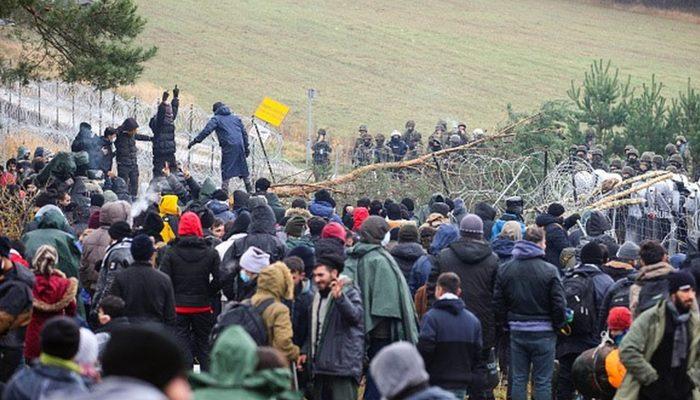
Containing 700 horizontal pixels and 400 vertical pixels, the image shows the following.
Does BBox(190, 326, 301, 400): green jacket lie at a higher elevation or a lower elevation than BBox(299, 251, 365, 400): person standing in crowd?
higher

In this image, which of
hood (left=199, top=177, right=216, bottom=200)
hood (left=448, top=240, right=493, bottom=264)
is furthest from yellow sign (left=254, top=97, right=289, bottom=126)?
hood (left=448, top=240, right=493, bottom=264)

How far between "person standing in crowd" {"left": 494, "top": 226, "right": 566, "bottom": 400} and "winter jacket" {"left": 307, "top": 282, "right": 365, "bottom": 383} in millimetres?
1556

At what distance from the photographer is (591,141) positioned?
31.4 m

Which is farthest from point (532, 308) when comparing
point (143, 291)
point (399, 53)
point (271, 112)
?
point (399, 53)

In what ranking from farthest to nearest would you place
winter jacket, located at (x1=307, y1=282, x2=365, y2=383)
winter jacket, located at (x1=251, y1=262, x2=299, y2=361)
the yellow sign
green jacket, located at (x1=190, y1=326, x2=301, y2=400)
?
the yellow sign < winter jacket, located at (x1=307, y1=282, x2=365, y2=383) < winter jacket, located at (x1=251, y1=262, x2=299, y2=361) < green jacket, located at (x1=190, y1=326, x2=301, y2=400)

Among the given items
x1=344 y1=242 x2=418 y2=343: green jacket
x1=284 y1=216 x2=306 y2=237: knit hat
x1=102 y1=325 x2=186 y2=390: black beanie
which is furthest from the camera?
x1=284 y1=216 x2=306 y2=237: knit hat

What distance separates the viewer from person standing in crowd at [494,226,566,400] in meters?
11.5

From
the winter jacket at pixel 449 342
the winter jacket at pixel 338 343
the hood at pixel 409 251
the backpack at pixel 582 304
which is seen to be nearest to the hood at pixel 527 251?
the backpack at pixel 582 304

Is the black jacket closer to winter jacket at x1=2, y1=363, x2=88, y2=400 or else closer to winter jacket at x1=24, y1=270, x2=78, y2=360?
winter jacket at x1=24, y1=270, x2=78, y2=360

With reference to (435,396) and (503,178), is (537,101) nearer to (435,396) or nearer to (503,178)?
(503,178)

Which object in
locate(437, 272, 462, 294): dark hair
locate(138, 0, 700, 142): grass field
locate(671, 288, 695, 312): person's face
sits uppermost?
locate(671, 288, 695, 312): person's face

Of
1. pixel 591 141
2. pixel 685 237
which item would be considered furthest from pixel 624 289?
pixel 591 141

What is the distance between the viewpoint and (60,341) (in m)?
7.21

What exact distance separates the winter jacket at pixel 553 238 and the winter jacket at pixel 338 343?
4120 mm
